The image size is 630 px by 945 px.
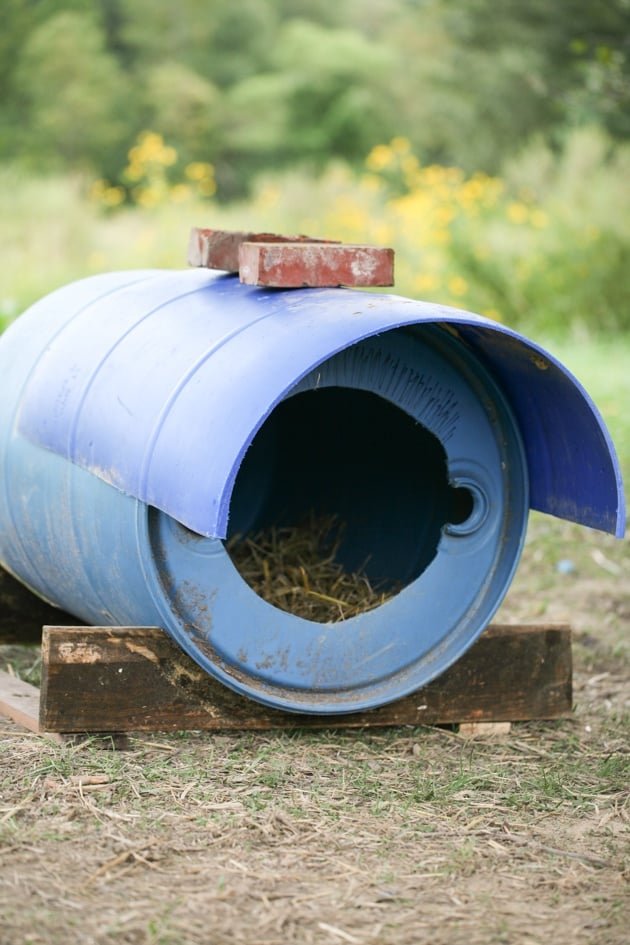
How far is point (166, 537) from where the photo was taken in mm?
3289

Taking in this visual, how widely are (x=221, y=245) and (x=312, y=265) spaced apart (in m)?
0.35

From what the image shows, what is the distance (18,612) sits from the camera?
13.9ft

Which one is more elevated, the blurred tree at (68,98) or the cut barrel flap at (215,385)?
the blurred tree at (68,98)

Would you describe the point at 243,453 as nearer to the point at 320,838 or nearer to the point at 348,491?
the point at 320,838

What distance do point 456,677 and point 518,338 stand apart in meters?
0.99

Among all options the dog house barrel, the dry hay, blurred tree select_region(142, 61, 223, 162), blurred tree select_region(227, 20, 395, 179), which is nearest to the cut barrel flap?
the dog house barrel

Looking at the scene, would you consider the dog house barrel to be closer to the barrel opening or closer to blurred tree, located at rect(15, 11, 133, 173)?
the barrel opening

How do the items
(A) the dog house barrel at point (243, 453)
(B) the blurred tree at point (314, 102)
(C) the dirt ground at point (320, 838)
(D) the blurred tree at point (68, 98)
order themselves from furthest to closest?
(B) the blurred tree at point (314, 102)
(D) the blurred tree at point (68, 98)
(A) the dog house barrel at point (243, 453)
(C) the dirt ground at point (320, 838)

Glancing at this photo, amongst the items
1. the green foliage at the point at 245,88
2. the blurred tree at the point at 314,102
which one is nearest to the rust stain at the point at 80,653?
the green foliage at the point at 245,88

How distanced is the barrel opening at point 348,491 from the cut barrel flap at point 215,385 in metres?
0.40

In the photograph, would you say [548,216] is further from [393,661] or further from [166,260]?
[393,661]

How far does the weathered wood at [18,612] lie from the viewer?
4.23 metres

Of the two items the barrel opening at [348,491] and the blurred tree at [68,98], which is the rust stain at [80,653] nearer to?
the barrel opening at [348,491]

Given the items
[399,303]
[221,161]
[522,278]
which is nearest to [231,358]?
[399,303]
